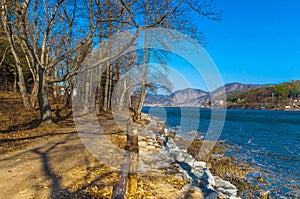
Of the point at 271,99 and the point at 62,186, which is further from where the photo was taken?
the point at 271,99

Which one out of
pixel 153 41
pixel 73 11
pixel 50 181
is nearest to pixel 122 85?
pixel 153 41

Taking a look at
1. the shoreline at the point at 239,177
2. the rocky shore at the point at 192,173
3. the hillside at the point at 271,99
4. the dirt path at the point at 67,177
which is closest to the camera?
the dirt path at the point at 67,177

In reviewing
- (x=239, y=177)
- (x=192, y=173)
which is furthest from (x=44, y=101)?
(x=239, y=177)

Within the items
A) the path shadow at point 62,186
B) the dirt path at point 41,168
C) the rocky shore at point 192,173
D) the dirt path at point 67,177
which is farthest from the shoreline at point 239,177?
the dirt path at point 41,168

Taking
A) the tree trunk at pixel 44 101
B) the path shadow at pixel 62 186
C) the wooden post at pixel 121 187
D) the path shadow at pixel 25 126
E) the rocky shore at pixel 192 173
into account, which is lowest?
the rocky shore at pixel 192 173

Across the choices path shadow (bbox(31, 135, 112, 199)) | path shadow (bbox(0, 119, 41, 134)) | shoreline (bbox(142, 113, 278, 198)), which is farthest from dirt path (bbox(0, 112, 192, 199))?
path shadow (bbox(0, 119, 41, 134))

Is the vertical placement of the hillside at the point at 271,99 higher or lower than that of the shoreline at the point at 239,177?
higher

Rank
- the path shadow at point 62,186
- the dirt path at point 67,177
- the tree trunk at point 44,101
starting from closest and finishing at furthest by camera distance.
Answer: the path shadow at point 62,186, the dirt path at point 67,177, the tree trunk at point 44,101

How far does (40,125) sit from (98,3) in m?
6.43

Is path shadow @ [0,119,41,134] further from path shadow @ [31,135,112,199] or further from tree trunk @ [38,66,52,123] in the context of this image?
path shadow @ [31,135,112,199]

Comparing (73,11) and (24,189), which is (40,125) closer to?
(73,11)

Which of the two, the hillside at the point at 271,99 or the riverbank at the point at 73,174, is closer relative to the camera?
the riverbank at the point at 73,174

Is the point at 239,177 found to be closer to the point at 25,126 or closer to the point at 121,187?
the point at 121,187

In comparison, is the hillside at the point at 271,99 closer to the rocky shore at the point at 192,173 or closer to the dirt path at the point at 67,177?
the rocky shore at the point at 192,173
